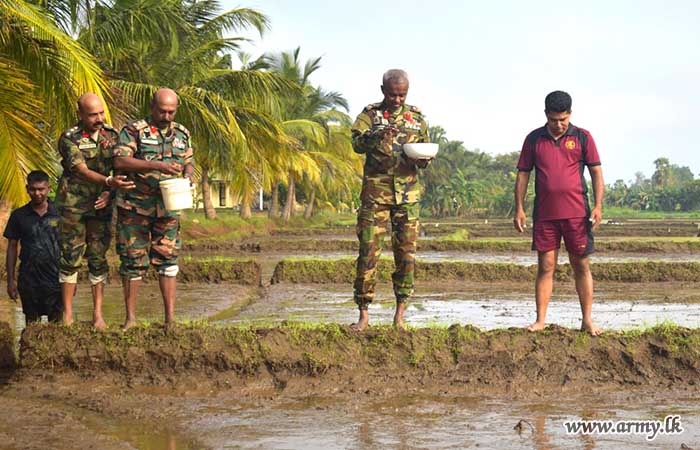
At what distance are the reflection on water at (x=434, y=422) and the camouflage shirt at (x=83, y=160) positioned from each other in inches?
68.7

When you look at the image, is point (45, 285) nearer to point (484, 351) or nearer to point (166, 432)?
point (166, 432)

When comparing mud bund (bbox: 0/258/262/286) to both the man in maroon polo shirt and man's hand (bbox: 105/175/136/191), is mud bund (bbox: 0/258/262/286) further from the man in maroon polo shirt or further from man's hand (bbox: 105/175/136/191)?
the man in maroon polo shirt

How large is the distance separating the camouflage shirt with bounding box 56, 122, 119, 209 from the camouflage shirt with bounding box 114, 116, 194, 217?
209mm

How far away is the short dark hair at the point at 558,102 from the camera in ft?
17.6

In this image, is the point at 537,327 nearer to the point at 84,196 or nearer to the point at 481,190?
the point at 84,196

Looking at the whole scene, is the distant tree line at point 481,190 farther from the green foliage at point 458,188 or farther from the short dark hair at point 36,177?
the short dark hair at point 36,177

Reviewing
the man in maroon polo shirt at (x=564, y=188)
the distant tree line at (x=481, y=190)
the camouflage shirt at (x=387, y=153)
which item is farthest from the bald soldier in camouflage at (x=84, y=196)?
the distant tree line at (x=481, y=190)

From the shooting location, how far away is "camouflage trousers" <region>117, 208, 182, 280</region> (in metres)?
5.41

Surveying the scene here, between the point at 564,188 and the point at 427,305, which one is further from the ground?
the point at 564,188

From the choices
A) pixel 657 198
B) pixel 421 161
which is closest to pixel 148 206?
pixel 421 161

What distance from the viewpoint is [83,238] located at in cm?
555

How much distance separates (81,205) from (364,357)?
2.21 metres

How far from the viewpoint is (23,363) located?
5.46 meters

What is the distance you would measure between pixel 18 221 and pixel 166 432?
263 cm
